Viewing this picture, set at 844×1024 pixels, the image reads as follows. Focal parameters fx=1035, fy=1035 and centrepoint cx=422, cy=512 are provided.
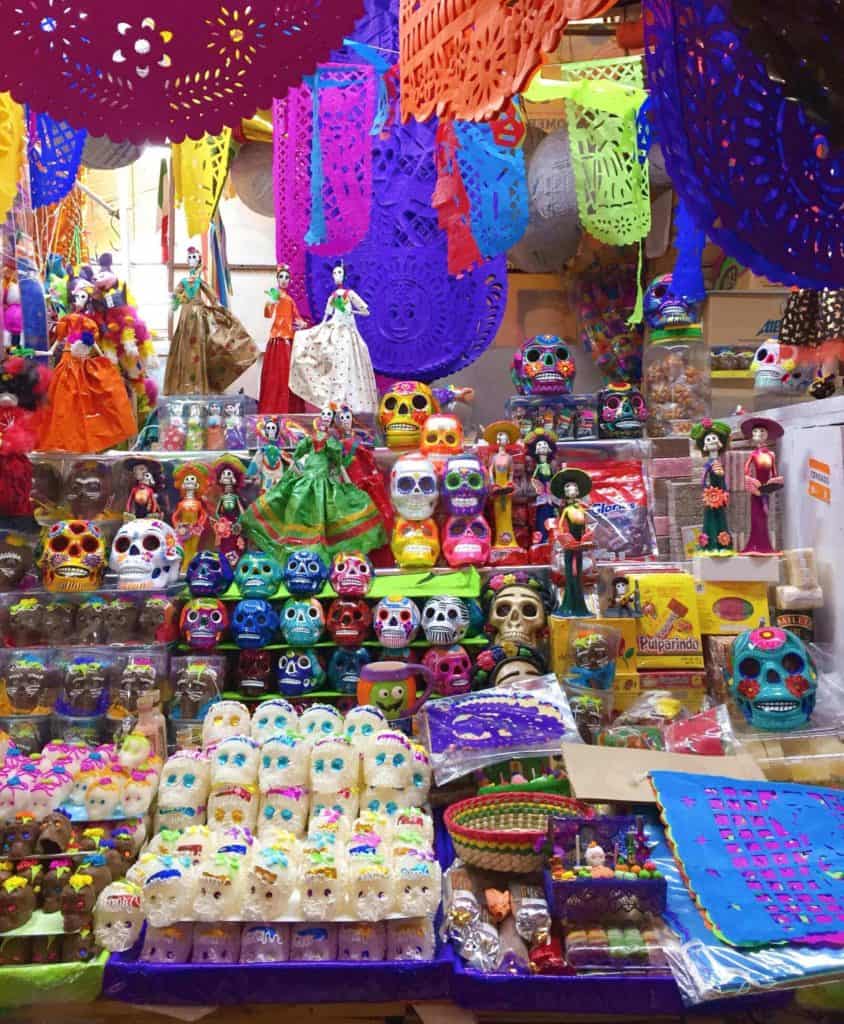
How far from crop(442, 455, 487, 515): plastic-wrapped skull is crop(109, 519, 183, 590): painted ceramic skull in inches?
39.1

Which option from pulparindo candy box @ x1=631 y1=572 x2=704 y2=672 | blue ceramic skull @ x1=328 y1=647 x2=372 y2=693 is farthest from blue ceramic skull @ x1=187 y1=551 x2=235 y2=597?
pulparindo candy box @ x1=631 y1=572 x2=704 y2=672

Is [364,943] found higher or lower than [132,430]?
lower

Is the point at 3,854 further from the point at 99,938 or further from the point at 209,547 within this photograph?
the point at 209,547

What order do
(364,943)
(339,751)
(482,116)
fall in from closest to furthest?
1. (482,116)
2. (364,943)
3. (339,751)

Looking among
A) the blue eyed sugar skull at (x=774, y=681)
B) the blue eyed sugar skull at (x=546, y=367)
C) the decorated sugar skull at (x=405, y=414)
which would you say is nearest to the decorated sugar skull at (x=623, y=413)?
the blue eyed sugar skull at (x=546, y=367)

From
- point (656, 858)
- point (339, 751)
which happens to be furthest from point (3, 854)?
point (656, 858)

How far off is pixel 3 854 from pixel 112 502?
1.83 metres

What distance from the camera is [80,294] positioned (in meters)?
4.09

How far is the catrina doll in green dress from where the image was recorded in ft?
12.4

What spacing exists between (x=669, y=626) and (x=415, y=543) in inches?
38.1

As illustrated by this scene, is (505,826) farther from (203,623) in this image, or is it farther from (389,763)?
(203,623)

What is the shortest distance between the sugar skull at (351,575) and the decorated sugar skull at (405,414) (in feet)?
2.39

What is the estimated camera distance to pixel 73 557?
11.3 feet

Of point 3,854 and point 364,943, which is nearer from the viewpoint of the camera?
point 364,943
